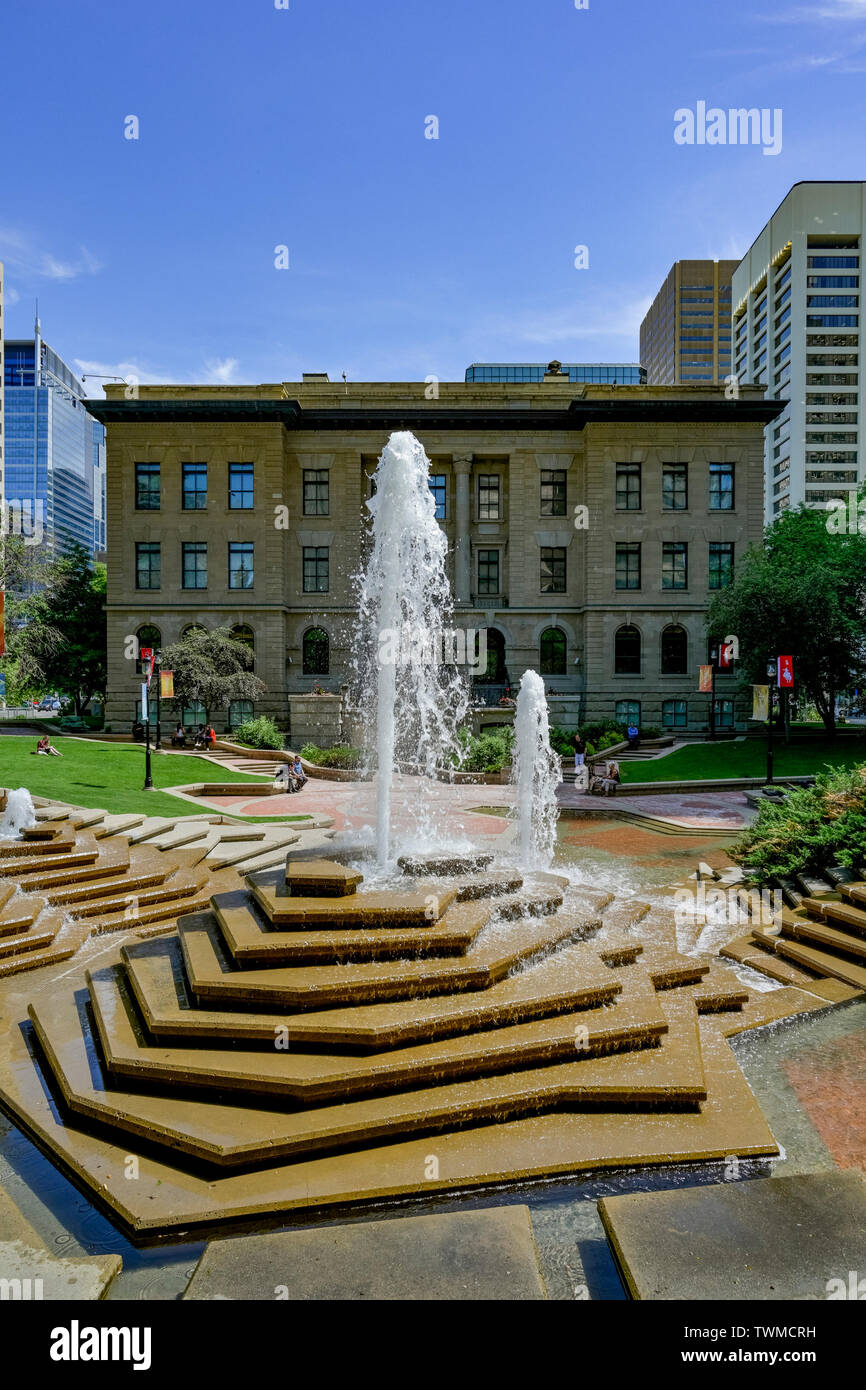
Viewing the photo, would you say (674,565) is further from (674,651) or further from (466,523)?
(466,523)

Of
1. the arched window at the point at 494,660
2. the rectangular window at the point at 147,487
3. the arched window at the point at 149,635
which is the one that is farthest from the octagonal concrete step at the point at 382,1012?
the rectangular window at the point at 147,487

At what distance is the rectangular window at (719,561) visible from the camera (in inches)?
1575

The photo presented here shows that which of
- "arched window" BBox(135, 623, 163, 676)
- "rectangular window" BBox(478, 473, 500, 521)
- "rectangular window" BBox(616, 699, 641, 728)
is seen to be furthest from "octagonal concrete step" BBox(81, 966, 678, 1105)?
"rectangular window" BBox(478, 473, 500, 521)

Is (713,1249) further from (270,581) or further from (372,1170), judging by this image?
(270,581)

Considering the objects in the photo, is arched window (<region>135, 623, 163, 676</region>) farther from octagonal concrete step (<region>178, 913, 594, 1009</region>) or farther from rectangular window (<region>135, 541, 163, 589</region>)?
octagonal concrete step (<region>178, 913, 594, 1009</region>)

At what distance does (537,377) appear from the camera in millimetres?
102750

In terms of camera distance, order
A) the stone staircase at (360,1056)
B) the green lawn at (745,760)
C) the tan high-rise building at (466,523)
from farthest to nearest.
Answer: the tan high-rise building at (466,523), the green lawn at (745,760), the stone staircase at (360,1056)

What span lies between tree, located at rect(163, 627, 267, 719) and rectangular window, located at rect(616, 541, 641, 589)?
779 inches

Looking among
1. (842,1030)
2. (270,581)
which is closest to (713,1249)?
(842,1030)

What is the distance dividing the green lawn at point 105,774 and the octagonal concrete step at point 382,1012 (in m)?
12.2

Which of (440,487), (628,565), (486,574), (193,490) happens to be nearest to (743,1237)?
(628,565)

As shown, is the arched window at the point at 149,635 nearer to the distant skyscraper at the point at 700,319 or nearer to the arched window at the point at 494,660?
the arched window at the point at 494,660

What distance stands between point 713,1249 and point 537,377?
109962 mm

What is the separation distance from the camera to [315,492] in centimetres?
4094
